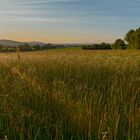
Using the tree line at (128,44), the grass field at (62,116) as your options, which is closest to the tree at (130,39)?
the tree line at (128,44)

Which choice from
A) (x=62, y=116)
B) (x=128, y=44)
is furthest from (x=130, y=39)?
(x=62, y=116)

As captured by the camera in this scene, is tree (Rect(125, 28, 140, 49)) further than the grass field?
Yes

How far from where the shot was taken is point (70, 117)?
254 cm

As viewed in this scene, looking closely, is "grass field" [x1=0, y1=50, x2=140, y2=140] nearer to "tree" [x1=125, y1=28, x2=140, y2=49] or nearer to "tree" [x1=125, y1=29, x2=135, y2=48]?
"tree" [x1=125, y1=28, x2=140, y2=49]

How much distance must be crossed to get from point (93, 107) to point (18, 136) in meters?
0.69

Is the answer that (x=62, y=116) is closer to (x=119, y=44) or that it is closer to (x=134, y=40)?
(x=134, y=40)

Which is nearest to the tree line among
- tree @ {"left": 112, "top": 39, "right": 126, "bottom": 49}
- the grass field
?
tree @ {"left": 112, "top": 39, "right": 126, "bottom": 49}

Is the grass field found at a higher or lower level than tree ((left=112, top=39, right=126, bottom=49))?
higher

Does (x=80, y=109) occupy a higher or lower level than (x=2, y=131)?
higher

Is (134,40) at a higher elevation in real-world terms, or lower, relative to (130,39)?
lower

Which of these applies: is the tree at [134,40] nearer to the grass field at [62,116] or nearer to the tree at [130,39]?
the tree at [130,39]

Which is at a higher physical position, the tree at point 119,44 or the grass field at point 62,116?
the grass field at point 62,116

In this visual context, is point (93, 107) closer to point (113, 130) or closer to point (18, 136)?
point (113, 130)

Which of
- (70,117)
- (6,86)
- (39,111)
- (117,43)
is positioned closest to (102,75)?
(6,86)
